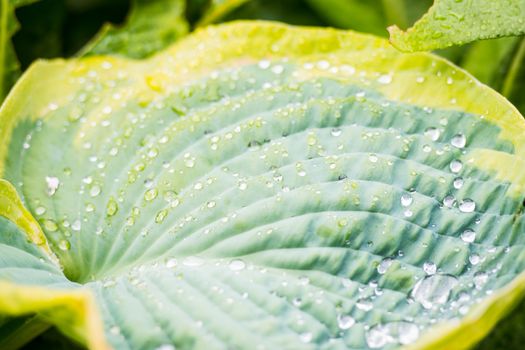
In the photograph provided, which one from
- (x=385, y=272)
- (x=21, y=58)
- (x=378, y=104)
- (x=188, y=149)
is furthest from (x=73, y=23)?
(x=385, y=272)

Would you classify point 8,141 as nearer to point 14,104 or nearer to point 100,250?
point 14,104

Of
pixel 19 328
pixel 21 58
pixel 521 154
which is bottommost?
pixel 19 328

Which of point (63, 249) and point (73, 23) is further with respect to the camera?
point (73, 23)

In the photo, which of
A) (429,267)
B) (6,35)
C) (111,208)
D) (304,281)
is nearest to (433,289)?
(429,267)

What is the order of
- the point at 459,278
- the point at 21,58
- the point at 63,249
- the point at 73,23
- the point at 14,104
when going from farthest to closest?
the point at 73,23 < the point at 21,58 < the point at 14,104 < the point at 63,249 < the point at 459,278

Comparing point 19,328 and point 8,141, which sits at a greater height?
point 8,141

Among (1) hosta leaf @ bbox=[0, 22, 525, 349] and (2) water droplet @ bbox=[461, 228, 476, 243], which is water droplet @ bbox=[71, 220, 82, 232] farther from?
(2) water droplet @ bbox=[461, 228, 476, 243]

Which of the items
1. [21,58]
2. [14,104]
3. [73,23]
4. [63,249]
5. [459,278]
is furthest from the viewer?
[73,23]
